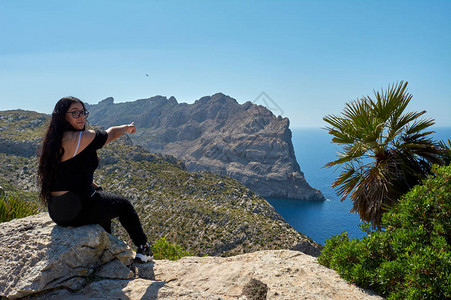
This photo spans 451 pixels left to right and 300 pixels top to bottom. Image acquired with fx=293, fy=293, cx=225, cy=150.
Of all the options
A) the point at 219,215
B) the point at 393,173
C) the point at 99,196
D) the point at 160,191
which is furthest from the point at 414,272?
the point at 160,191

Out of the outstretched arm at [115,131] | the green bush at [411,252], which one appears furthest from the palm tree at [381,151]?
the outstretched arm at [115,131]

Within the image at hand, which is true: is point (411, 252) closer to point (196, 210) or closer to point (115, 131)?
point (115, 131)

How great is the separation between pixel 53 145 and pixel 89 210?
1031 mm

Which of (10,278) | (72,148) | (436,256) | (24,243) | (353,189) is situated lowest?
(10,278)

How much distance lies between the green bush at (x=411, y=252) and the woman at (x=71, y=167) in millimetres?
3774

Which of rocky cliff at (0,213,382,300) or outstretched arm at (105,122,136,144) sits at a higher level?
outstretched arm at (105,122,136,144)

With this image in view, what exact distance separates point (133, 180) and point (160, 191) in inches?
286

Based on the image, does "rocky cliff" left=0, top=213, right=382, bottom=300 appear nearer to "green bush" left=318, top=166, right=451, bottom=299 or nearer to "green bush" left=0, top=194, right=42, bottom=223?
"green bush" left=318, top=166, right=451, bottom=299

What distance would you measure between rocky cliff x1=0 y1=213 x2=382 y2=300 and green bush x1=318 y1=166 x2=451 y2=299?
1.08 ft

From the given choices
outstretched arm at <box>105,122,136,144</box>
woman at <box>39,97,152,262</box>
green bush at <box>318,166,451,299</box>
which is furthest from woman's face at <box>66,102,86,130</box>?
green bush at <box>318,166,451,299</box>

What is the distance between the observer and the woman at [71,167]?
3.87m

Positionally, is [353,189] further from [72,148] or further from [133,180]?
[133,180]

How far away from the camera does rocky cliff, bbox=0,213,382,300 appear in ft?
12.1

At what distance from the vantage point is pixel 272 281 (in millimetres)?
4395
